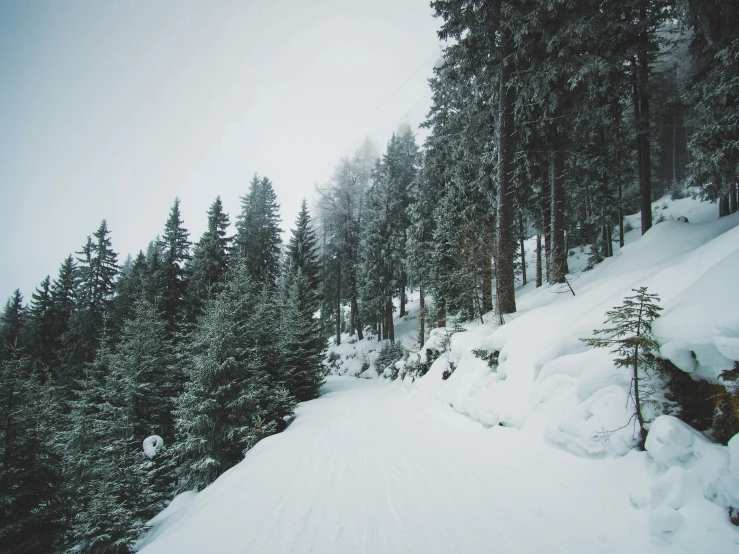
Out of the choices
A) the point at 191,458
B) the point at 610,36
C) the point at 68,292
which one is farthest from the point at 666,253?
the point at 68,292

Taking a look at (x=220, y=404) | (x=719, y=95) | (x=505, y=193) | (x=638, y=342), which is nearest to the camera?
(x=638, y=342)

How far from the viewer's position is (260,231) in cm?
2950

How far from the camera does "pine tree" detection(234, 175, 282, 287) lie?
27.9m

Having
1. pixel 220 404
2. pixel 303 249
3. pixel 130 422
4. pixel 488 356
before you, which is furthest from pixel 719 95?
pixel 303 249

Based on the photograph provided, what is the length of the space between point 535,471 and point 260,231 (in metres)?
29.4

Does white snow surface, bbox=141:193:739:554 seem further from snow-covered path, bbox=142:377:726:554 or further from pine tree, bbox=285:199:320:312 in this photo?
pine tree, bbox=285:199:320:312

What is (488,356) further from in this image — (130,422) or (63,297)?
(63,297)

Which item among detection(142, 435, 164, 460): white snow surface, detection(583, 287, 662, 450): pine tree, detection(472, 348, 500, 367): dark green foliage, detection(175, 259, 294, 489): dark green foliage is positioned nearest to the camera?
detection(583, 287, 662, 450): pine tree

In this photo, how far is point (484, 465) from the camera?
15.3ft

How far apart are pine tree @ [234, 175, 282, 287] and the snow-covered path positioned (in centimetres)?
2275

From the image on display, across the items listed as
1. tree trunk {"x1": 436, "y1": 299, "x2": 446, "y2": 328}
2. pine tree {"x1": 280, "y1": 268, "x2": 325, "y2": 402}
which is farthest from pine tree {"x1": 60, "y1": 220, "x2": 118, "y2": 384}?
tree trunk {"x1": 436, "y1": 299, "x2": 446, "y2": 328}

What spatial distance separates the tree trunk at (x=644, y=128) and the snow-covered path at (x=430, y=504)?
13897 mm

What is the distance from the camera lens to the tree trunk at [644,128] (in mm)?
12219

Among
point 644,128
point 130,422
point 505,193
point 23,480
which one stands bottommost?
point 130,422
